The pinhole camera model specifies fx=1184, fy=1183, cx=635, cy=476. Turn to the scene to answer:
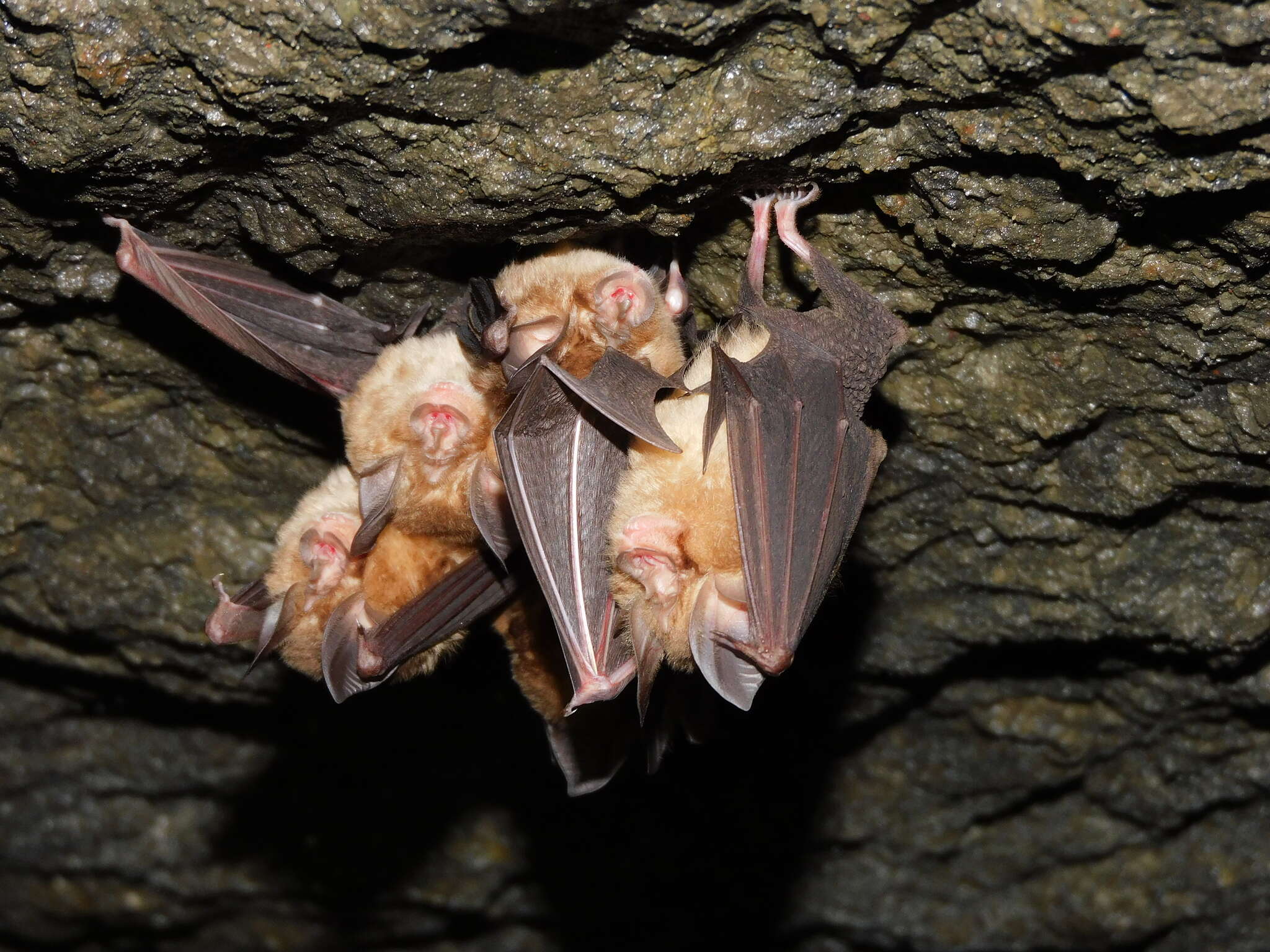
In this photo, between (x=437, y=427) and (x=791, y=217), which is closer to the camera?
(x=791, y=217)

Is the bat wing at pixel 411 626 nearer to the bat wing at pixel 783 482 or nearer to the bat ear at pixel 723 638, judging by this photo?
the bat ear at pixel 723 638

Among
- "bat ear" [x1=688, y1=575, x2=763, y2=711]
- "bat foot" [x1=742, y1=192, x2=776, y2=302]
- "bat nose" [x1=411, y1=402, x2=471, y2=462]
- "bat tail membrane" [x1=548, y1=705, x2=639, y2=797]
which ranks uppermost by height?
"bat foot" [x1=742, y1=192, x2=776, y2=302]

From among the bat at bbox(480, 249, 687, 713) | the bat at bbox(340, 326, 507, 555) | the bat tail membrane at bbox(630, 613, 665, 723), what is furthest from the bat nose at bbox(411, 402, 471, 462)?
the bat tail membrane at bbox(630, 613, 665, 723)

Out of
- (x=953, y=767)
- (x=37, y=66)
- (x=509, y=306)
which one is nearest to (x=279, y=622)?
(x=509, y=306)

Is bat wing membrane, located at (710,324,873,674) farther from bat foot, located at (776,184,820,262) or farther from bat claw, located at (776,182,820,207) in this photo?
bat claw, located at (776,182,820,207)

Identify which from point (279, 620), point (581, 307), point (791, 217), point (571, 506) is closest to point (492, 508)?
point (571, 506)

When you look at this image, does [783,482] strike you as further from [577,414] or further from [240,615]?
[240,615]

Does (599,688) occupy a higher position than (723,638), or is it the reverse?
(723,638)
